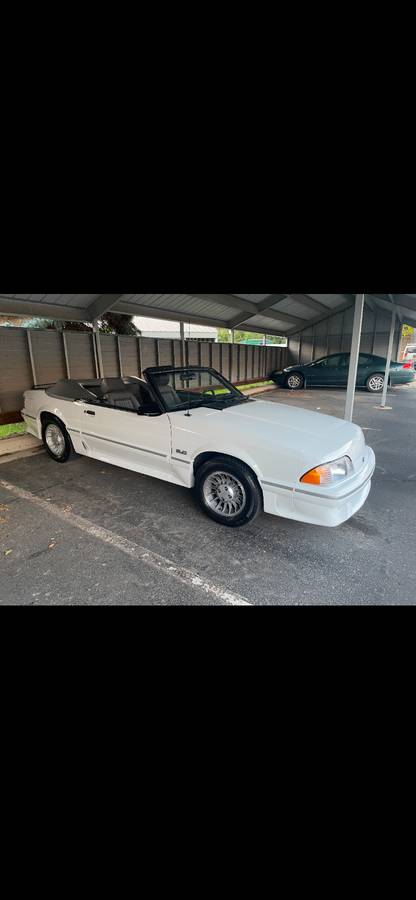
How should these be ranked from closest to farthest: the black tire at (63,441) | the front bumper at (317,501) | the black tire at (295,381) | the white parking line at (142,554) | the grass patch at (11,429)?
1. the white parking line at (142,554)
2. the front bumper at (317,501)
3. the black tire at (63,441)
4. the grass patch at (11,429)
5. the black tire at (295,381)

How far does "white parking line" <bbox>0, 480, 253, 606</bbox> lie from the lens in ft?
8.12

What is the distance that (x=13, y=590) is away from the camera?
2502 mm

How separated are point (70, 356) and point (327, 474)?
7.30 meters

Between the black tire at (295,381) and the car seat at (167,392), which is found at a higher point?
the car seat at (167,392)

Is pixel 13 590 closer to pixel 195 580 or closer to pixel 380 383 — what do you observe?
pixel 195 580

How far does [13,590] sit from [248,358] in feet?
47.2

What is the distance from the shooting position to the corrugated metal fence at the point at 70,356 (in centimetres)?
730

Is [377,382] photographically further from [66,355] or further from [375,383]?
[66,355]

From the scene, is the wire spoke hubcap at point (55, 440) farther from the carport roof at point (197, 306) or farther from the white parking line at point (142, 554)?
the carport roof at point (197, 306)

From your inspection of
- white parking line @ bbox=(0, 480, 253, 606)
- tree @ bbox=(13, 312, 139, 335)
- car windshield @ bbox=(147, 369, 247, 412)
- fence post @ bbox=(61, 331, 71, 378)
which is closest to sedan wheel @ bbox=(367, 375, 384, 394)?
tree @ bbox=(13, 312, 139, 335)

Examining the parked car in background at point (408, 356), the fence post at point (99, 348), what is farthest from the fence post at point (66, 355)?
the parked car in background at point (408, 356)

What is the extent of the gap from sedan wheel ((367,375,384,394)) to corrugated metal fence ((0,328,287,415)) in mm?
6276

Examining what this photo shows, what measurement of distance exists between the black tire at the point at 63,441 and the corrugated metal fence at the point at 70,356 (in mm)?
2527
